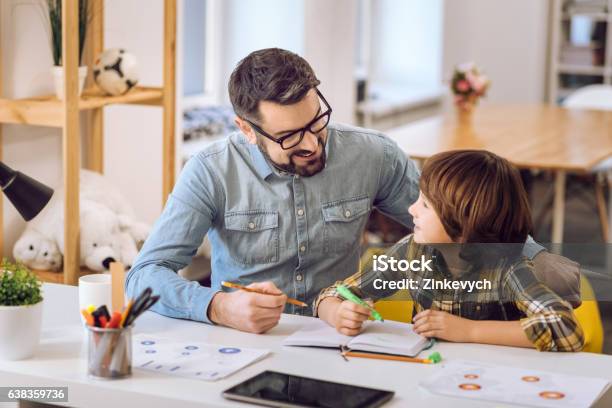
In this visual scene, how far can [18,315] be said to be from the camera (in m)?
1.73

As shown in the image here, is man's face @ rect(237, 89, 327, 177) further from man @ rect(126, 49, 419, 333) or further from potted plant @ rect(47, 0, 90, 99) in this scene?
potted plant @ rect(47, 0, 90, 99)

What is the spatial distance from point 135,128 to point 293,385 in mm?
2409

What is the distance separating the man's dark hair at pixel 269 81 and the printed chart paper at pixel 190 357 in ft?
1.91

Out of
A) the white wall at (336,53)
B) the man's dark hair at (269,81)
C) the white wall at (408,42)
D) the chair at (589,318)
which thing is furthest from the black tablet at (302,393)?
the white wall at (408,42)

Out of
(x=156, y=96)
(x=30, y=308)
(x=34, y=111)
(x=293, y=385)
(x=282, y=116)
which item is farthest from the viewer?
(x=156, y=96)

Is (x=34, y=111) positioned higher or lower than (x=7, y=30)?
lower

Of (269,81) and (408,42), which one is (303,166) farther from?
(408,42)

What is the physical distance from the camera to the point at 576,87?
802cm

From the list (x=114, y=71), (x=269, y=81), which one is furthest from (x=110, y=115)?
(x=269, y=81)

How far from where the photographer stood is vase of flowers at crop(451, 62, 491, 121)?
5.21 metres

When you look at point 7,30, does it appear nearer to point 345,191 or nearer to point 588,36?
point 345,191

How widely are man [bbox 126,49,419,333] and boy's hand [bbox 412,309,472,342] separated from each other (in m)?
0.42

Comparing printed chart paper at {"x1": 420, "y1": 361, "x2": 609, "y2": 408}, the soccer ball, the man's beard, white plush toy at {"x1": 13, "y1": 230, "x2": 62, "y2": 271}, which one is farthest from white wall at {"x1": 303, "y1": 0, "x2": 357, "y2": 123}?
printed chart paper at {"x1": 420, "y1": 361, "x2": 609, "y2": 408}

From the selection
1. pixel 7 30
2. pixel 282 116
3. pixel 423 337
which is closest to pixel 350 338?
pixel 423 337
